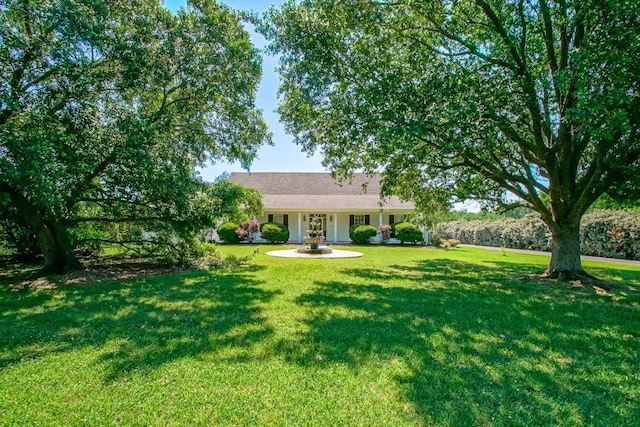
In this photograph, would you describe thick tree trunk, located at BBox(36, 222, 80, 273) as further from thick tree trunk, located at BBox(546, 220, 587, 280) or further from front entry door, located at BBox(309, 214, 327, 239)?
front entry door, located at BBox(309, 214, 327, 239)

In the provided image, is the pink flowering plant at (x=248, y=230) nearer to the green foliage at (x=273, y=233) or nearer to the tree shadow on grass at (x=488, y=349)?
the green foliage at (x=273, y=233)

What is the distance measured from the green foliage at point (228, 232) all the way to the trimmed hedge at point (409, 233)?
1156 cm

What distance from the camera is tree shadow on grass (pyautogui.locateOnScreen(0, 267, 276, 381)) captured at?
4086mm

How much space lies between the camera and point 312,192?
3027cm

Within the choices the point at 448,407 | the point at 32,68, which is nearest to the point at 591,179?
the point at 448,407

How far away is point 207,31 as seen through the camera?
9.50 meters

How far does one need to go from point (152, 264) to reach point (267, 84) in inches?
306

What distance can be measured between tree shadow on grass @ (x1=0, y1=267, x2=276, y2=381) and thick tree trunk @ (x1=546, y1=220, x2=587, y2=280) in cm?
801

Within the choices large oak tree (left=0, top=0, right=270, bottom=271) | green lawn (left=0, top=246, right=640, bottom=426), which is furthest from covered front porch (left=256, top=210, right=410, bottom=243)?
green lawn (left=0, top=246, right=640, bottom=426)

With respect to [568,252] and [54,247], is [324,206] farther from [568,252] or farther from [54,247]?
[54,247]

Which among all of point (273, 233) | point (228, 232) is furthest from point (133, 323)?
point (228, 232)

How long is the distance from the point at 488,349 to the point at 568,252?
23.5 ft

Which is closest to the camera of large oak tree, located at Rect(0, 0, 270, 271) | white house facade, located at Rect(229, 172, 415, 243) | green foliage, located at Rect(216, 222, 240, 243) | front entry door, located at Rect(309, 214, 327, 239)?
large oak tree, located at Rect(0, 0, 270, 271)

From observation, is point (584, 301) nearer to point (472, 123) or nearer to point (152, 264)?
point (472, 123)
